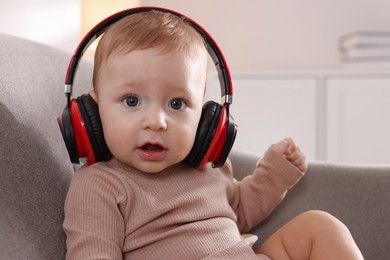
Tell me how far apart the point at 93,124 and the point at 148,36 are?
161mm

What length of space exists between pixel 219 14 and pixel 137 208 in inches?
93.8

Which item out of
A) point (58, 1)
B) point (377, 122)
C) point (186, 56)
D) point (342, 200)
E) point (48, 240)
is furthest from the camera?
point (377, 122)

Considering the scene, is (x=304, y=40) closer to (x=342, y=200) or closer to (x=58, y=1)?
(x=58, y=1)

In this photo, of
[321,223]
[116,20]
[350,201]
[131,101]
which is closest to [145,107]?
[131,101]

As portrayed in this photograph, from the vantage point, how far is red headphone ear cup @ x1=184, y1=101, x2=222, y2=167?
1.06 m

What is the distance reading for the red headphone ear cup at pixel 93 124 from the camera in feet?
3.23

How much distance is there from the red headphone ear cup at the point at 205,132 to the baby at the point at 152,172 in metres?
0.01

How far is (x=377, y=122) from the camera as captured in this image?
2.81m

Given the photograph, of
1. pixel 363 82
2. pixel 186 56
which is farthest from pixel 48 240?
pixel 363 82

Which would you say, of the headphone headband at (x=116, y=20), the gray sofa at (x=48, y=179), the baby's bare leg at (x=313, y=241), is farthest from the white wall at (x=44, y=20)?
→ the baby's bare leg at (x=313, y=241)

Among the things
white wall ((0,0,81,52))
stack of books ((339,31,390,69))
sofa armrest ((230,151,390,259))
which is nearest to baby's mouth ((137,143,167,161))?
sofa armrest ((230,151,390,259))

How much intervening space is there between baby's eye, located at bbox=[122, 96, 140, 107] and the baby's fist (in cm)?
37

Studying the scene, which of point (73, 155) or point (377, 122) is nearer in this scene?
point (73, 155)

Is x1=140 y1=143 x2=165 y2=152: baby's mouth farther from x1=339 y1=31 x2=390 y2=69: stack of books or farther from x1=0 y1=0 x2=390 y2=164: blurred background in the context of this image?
x1=339 y1=31 x2=390 y2=69: stack of books
